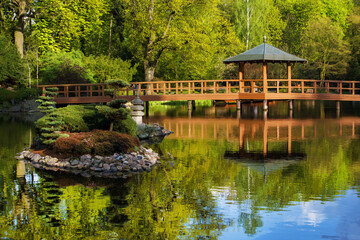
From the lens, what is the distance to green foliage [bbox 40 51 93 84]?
3547 centimetres

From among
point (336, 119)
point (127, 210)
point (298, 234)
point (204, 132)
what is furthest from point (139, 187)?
point (336, 119)

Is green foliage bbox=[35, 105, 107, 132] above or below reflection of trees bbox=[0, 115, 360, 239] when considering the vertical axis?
above

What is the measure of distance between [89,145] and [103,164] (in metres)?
1.02

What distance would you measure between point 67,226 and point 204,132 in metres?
13.6

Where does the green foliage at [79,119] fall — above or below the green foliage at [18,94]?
below

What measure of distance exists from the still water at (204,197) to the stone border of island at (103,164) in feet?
1.49

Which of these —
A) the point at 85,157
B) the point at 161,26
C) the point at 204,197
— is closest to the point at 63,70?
the point at 161,26

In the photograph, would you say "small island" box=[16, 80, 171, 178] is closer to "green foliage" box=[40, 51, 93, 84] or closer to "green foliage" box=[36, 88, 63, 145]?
"green foliage" box=[36, 88, 63, 145]

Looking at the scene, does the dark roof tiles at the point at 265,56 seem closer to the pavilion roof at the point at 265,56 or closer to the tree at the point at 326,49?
the pavilion roof at the point at 265,56

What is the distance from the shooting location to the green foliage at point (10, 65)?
35.4 metres

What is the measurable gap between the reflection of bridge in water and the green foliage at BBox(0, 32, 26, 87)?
15.2 metres

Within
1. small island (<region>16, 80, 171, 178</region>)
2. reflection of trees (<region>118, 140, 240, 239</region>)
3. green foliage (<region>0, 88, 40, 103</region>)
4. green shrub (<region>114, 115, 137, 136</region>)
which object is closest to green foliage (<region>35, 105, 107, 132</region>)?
small island (<region>16, 80, 171, 178</region>)

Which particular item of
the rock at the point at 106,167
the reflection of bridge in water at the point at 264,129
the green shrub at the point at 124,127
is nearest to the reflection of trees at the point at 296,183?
the reflection of bridge in water at the point at 264,129

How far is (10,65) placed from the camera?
3591 centimetres
